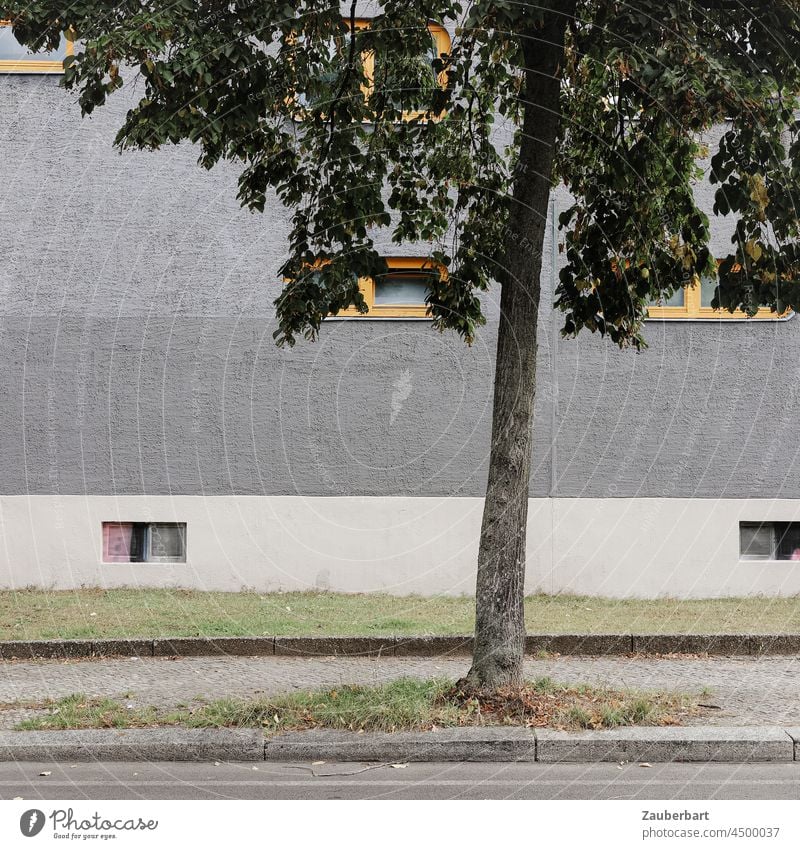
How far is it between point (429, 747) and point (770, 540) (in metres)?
7.70

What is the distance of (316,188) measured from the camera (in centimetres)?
802

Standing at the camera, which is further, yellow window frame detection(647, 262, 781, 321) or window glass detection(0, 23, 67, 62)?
window glass detection(0, 23, 67, 62)

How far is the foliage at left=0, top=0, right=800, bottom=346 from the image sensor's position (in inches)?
258

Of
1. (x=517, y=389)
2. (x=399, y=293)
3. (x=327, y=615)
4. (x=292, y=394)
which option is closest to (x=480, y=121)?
(x=517, y=389)

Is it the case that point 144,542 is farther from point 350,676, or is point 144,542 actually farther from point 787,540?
point 787,540

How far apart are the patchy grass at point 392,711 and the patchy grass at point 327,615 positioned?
2334 millimetres

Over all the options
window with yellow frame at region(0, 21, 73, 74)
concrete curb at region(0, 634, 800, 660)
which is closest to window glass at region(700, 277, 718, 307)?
concrete curb at region(0, 634, 800, 660)

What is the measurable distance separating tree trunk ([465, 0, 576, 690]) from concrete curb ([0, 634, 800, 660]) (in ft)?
7.04

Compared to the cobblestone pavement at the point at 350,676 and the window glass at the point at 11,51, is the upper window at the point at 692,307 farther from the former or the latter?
the window glass at the point at 11,51

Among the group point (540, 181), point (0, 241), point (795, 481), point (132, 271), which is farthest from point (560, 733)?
point (0, 241)

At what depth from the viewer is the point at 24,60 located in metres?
12.7

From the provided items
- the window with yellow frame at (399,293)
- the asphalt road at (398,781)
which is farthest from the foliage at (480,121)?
the window with yellow frame at (399,293)

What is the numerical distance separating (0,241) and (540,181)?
7.99 meters

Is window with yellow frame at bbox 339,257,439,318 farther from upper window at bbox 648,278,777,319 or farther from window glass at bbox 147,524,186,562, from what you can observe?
window glass at bbox 147,524,186,562
